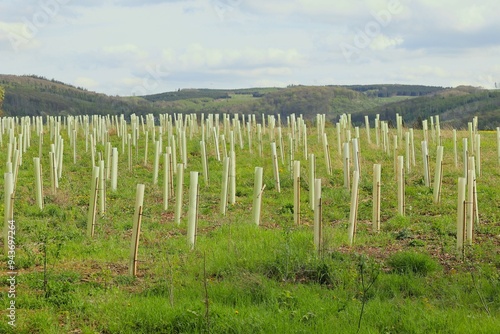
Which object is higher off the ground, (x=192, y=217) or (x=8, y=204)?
(x=8, y=204)

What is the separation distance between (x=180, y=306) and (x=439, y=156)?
8.15 meters

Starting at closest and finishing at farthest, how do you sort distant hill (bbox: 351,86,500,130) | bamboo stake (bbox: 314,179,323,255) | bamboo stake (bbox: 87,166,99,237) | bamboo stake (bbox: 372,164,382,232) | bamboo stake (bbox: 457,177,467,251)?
bamboo stake (bbox: 314,179,323,255)
bamboo stake (bbox: 457,177,467,251)
bamboo stake (bbox: 87,166,99,237)
bamboo stake (bbox: 372,164,382,232)
distant hill (bbox: 351,86,500,130)

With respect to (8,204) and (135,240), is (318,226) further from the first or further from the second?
(8,204)

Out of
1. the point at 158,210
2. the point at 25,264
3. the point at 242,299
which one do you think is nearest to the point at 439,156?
the point at 158,210

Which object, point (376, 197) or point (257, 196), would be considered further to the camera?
point (257, 196)

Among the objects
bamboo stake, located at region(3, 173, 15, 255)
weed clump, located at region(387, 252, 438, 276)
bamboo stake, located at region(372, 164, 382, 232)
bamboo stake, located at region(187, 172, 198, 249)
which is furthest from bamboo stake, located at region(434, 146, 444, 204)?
bamboo stake, located at region(3, 173, 15, 255)

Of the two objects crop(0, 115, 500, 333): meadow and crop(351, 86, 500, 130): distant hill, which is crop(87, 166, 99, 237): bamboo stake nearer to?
crop(0, 115, 500, 333): meadow

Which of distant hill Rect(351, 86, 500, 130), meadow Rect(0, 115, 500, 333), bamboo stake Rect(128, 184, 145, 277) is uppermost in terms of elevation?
distant hill Rect(351, 86, 500, 130)

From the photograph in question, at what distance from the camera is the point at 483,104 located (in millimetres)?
116312

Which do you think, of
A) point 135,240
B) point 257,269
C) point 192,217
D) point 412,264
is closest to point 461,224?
point 412,264
